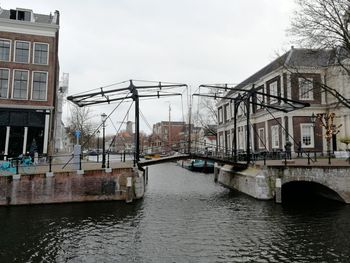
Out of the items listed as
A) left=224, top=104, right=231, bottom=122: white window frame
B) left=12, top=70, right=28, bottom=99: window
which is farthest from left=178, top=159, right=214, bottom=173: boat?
left=12, top=70, right=28, bottom=99: window

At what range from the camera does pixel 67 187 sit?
14.6 metres

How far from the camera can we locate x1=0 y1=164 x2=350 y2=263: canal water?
25.9 feet

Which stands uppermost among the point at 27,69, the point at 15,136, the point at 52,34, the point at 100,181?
the point at 52,34

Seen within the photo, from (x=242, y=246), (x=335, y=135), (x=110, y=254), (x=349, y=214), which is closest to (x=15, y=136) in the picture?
(x=110, y=254)

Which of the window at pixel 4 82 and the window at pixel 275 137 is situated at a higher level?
the window at pixel 4 82

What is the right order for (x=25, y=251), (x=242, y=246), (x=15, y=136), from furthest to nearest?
(x=15, y=136)
(x=242, y=246)
(x=25, y=251)

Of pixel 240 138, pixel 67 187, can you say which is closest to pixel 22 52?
pixel 67 187

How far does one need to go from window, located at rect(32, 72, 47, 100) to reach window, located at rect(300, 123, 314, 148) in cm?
2169

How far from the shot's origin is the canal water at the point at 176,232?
7.90 meters

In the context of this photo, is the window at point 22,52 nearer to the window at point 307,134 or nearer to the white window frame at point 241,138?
the white window frame at point 241,138

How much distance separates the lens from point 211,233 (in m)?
9.93

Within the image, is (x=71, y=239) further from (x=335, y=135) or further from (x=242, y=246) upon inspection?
(x=335, y=135)

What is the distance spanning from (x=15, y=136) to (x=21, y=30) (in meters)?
8.20

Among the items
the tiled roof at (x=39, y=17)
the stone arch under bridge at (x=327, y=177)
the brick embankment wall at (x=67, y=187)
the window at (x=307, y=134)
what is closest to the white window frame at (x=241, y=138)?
the window at (x=307, y=134)
